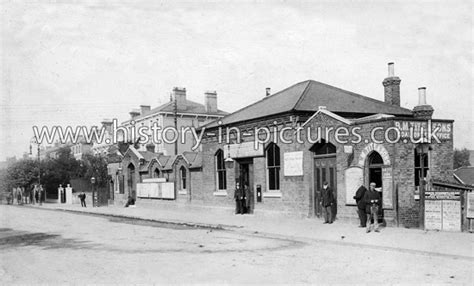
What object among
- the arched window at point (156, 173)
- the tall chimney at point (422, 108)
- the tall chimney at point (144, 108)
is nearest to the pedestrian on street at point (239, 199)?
→ the tall chimney at point (422, 108)

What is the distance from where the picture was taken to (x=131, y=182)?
39.0 meters

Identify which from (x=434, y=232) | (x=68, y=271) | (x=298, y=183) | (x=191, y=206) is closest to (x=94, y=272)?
(x=68, y=271)

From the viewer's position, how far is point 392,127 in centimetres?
1695

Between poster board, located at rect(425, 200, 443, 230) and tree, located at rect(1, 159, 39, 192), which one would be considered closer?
poster board, located at rect(425, 200, 443, 230)

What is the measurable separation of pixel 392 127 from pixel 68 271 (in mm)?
11226

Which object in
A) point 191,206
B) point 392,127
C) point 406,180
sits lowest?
point 191,206

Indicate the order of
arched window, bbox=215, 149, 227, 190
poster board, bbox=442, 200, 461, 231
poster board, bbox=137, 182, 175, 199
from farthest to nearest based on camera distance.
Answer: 1. poster board, bbox=137, 182, 175, 199
2. arched window, bbox=215, 149, 227, 190
3. poster board, bbox=442, 200, 461, 231

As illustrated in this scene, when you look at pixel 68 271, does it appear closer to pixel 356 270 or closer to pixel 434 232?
pixel 356 270

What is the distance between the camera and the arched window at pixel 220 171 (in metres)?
27.3

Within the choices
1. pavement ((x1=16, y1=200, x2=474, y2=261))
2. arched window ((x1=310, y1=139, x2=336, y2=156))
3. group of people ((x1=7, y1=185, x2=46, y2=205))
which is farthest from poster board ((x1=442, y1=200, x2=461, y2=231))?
group of people ((x1=7, y1=185, x2=46, y2=205))

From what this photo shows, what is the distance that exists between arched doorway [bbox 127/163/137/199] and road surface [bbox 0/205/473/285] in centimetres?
2249

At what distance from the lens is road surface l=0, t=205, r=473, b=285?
8.96 meters

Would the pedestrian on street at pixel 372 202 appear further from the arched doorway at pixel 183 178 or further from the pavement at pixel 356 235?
the arched doorway at pixel 183 178

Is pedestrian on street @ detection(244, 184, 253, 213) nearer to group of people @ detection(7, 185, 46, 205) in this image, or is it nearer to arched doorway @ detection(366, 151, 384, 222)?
arched doorway @ detection(366, 151, 384, 222)
